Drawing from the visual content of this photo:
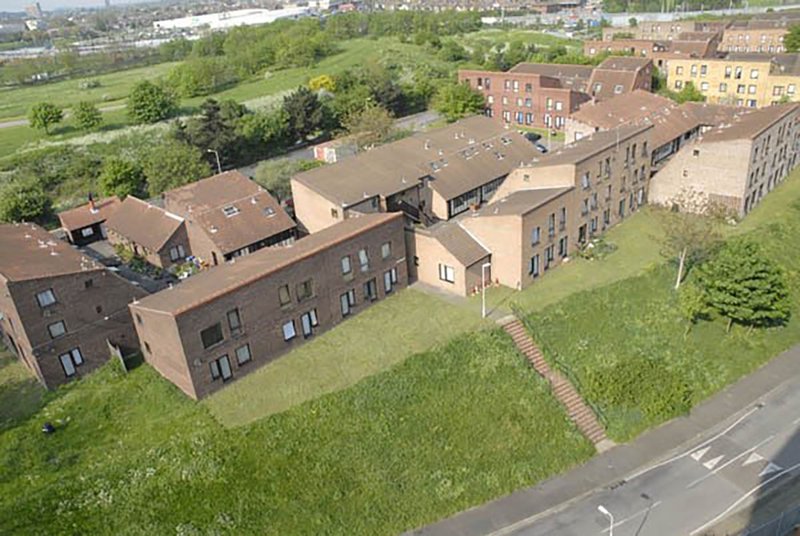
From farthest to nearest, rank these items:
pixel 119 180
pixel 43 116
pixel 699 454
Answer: pixel 43 116 → pixel 119 180 → pixel 699 454

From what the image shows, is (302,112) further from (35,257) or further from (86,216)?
(35,257)

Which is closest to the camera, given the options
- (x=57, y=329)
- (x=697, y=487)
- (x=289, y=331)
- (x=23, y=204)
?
(x=697, y=487)

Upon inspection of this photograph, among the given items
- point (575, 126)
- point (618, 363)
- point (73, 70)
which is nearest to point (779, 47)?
point (575, 126)

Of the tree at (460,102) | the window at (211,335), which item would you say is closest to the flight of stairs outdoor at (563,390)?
the window at (211,335)

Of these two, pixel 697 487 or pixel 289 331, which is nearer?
pixel 697 487

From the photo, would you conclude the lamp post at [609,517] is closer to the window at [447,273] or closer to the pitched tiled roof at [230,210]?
the window at [447,273]

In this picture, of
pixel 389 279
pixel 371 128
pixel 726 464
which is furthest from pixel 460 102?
pixel 726 464
